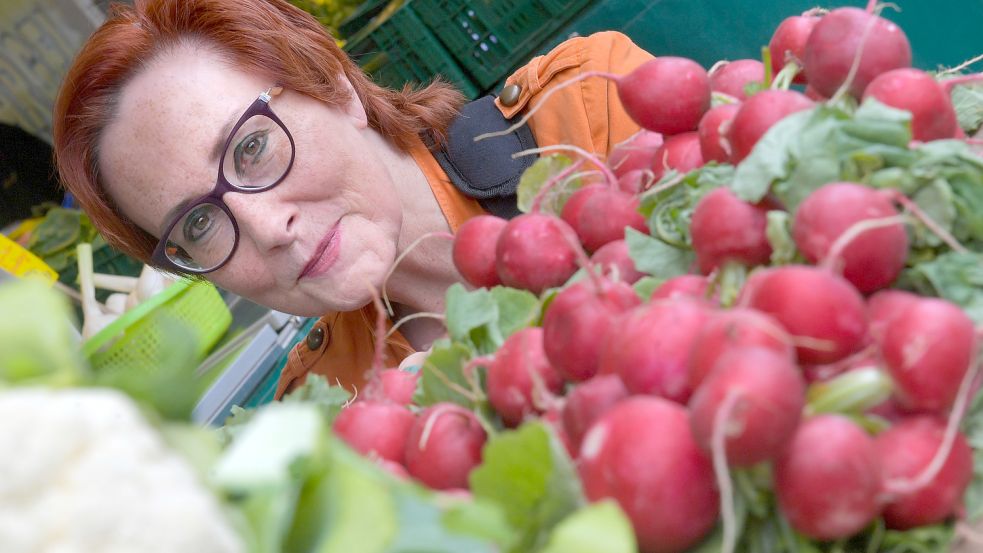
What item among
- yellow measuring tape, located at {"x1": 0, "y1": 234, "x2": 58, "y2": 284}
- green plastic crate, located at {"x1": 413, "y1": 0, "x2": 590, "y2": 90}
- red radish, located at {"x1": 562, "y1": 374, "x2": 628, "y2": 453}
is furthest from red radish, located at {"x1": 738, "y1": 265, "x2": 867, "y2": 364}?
yellow measuring tape, located at {"x1": 0, "y1": 234, "x2": 58, "y2": 284}

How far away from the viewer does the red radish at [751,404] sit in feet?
1.39

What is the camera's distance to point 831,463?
1.41 ft

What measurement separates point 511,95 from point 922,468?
1205mm

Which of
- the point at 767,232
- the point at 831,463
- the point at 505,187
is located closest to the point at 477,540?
the point at 831,463

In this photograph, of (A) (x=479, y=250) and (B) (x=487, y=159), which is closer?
(A) (x=479, y=250)

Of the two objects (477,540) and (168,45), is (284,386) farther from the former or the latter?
(477,540)

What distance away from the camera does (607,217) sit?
753 mm

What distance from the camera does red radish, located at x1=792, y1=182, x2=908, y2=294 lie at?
52 centimetres

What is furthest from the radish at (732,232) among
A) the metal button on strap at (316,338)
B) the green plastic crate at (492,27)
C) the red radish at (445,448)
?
the green plastic crate at (492,27)

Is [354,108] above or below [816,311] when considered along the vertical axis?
above

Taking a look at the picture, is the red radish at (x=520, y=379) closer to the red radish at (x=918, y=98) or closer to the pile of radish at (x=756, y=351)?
the pile of radish at (x=756, y=351)

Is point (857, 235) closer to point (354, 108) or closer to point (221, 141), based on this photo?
point (221, 141)

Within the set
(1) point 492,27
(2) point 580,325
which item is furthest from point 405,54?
(2) point 580,325

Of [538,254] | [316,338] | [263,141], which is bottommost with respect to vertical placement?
[316,338]
